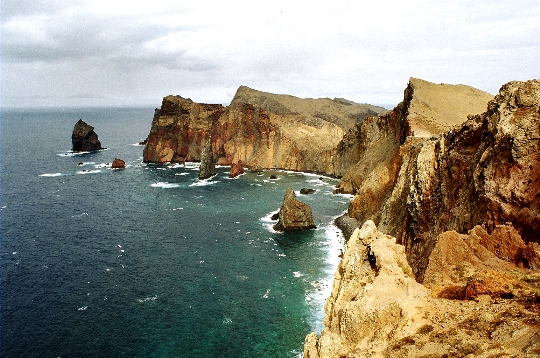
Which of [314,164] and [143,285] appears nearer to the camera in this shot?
[143,285]

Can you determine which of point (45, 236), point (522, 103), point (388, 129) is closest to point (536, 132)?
point (522, 103)

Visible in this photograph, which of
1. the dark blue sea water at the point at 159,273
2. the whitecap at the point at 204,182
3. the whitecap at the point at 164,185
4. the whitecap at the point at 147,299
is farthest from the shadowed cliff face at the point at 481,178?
the whitecap at the point at 164,185

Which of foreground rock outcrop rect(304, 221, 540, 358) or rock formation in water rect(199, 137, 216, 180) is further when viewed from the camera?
rock formation in water rect(199, 137, 216, 180)

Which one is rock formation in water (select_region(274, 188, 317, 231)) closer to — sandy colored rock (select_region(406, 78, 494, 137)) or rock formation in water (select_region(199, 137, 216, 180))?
sandy colored rock (select_region(406, 78, 494, 137))

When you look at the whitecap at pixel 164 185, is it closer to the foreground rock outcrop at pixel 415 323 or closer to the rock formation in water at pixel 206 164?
the rock formation in water at pixel 206 164

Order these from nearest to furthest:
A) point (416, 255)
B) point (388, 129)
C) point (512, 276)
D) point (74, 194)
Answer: point (512, 276)
point (416, 255)
point (388, 129)
point (74, 194)

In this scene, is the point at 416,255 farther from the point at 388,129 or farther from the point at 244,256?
the point at 388,129

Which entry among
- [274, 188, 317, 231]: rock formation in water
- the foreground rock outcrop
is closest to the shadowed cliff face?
the foreground rock outcrop
